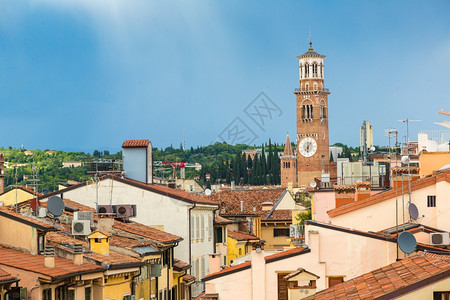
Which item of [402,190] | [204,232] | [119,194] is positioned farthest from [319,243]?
[204,232]

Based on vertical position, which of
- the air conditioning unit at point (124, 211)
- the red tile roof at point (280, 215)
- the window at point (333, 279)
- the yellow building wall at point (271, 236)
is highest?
the air conditioning unit at point (124, 211)

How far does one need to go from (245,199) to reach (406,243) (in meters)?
53.3

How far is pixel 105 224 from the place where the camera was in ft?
106

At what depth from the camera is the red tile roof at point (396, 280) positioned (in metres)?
13.0

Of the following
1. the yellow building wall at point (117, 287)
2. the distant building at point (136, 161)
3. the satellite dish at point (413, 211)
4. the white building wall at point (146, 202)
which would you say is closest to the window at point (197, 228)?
the white building wall at point (146, 202)

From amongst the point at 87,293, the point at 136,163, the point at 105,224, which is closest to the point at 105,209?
the point at 105,224

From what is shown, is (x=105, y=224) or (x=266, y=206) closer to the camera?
(x=105, y=224)

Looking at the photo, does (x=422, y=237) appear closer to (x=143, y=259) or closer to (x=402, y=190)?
(x=402, y=190)

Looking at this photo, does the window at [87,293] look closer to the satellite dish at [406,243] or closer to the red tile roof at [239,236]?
the satellite dish at [406,243]

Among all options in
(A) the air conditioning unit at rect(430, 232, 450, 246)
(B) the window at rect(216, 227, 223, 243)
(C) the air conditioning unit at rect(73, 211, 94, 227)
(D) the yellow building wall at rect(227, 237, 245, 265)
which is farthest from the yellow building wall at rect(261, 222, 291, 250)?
(A) the air conditioning unit at rect(430, 232, 450, 246)

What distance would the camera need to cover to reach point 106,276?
25.2 meters

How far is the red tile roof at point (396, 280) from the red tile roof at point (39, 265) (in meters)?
6.05

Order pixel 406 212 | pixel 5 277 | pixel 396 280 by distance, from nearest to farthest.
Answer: pixel 396 280, pixel 5 277, pixel 406 212

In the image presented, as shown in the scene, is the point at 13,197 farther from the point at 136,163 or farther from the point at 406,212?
the point at 406,212
